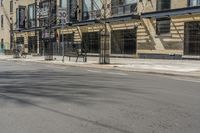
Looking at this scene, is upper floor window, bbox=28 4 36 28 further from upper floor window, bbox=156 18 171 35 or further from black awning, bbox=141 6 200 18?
upper floor window, bbox=156 18 171 35

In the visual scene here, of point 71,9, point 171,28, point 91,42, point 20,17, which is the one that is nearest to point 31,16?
point 20,17

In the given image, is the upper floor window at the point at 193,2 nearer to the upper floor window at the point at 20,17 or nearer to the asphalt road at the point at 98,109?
the asphalt road at the point at 98,109

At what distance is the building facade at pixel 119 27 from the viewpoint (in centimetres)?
3195

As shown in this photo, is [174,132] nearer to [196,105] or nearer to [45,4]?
[196,105]

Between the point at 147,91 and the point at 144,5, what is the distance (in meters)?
22.6

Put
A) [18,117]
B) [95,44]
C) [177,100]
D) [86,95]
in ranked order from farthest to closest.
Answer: [95,44]
[86,95]
[177,100]
[18,117]

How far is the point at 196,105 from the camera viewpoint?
11.1 m

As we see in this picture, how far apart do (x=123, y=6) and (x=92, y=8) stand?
5662 mm

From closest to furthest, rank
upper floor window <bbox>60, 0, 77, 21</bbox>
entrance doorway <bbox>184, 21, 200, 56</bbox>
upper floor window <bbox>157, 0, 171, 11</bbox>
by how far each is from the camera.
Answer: entrance doorway <bbox>184, 21, 200, 56</bbox>
upper floor window <bbox>157, 0, 171, 11</bbox>
upper floor window <bbox>60, 0, 77, 21</bbox>

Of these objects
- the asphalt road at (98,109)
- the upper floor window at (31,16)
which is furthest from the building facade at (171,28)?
the upper floor window at (31,16)

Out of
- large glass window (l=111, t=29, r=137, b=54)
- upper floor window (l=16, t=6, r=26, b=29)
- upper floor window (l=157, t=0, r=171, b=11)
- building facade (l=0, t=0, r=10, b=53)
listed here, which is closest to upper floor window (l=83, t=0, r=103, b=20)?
large glass window (l=111, t=29, r=137, b=54)

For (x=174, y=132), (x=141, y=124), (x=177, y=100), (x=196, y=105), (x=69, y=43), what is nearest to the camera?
(x=174, y=132)

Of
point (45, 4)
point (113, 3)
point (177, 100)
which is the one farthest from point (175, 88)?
A: point (45, 4)

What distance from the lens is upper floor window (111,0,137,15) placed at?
3823 centimetres
